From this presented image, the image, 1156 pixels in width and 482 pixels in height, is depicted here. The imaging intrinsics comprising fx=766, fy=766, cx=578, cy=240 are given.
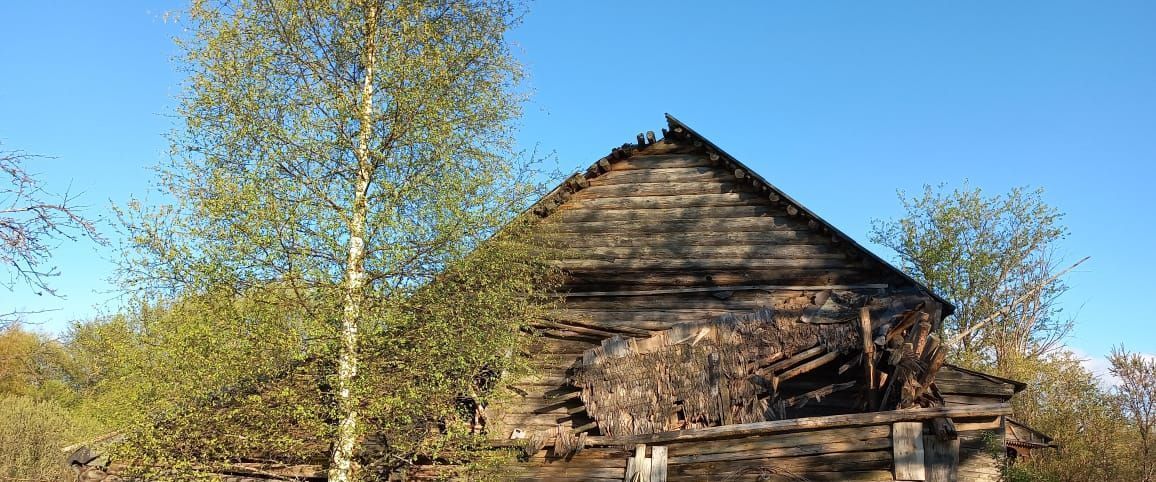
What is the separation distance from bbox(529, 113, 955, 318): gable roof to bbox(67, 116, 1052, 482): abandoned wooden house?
0.03 m

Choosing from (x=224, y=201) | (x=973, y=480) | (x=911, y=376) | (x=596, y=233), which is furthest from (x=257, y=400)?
(x=973, y=480)

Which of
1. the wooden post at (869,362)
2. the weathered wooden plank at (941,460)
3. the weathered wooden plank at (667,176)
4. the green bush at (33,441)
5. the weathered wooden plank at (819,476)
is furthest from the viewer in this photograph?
the green bush at (33,441)

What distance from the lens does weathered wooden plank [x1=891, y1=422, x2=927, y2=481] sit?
408 inches

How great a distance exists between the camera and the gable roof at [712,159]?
46.7ft

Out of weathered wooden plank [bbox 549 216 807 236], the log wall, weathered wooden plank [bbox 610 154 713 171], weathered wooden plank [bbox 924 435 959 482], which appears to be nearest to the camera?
weathered wooden plank [bbox 924 435 959 482]

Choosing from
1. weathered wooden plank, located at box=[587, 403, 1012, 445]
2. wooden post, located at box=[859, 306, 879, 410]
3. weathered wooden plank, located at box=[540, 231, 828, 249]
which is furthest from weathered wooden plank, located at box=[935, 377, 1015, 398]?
weathered wooden plank, located at box=[540, 231, 828, 249]

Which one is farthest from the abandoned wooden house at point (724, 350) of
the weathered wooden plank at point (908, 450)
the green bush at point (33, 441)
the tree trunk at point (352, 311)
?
the green bush at point (33, 441)

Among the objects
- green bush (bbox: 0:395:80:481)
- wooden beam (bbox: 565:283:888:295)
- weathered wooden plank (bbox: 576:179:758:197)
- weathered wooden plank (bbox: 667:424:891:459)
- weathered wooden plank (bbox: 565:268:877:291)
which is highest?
weathered wooden plank (bbox: 576:179:758:197)

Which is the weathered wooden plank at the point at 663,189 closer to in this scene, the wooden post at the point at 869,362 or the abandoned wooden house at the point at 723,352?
the abandoned wooden house at the point at 723,352

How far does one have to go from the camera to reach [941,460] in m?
10.4

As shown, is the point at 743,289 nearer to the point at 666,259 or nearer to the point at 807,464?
the point at 666,259

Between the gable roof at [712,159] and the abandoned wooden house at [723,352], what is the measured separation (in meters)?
0.03

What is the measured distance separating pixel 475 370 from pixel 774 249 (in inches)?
250

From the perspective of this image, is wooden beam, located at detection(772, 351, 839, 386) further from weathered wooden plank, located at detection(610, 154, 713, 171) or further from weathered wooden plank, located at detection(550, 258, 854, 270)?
weathered wooden plank, located at detection(610, 154, 713, 171)
